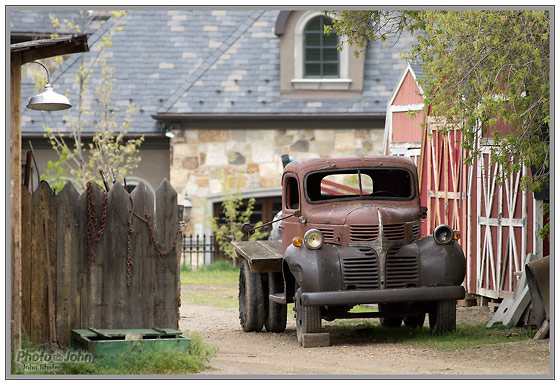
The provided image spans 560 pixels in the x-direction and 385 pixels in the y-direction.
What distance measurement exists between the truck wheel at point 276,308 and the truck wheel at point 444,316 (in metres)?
1.96

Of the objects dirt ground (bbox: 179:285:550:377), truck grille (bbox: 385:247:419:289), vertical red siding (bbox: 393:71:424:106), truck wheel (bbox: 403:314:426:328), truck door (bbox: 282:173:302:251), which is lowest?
dirt ground (bbox: 179:285:550:377)

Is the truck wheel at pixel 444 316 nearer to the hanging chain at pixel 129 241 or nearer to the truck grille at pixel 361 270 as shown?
the truck grille at pixel 361 270

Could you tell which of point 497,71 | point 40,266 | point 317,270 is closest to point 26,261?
point 40,266

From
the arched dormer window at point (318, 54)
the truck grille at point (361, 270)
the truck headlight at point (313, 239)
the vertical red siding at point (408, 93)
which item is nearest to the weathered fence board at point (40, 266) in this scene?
the truck headlight at point (313, 239)

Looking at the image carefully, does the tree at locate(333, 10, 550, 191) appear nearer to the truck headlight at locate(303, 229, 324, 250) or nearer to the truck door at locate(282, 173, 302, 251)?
the truck headlight at locate(303, 229, 324, 250)

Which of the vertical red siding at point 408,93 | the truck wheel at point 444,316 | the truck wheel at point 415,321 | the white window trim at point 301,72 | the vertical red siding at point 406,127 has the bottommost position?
the truck wheel at point 415,321

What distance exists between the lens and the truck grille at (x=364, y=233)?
35.6 feet

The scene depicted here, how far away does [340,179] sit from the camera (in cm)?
2208

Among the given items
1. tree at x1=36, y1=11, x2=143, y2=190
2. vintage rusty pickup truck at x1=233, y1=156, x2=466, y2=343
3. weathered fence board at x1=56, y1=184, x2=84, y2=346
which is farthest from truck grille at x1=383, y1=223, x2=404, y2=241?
tree at x1=36, y1=11, x2=143, y2=190

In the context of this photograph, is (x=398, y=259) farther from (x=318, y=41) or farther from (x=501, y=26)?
(x=318, y=41)

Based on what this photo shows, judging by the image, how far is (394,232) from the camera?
36.0ft

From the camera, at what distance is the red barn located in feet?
43.2

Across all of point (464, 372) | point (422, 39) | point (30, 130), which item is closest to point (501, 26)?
point (422, 39)

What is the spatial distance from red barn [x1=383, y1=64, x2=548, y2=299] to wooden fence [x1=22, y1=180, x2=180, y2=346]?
3.75 m
